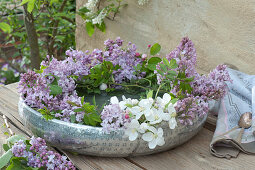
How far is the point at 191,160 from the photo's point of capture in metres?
0.94

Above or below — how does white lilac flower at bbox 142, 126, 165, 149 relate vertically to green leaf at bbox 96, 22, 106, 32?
above

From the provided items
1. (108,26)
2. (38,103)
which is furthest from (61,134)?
(108,26)

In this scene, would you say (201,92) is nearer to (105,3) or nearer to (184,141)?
Result: (184,141)

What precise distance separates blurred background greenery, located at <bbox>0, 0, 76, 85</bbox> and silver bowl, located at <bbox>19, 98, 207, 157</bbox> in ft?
3.97

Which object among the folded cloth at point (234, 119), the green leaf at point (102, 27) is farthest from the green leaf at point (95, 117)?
the green leaf at point (102, 27)

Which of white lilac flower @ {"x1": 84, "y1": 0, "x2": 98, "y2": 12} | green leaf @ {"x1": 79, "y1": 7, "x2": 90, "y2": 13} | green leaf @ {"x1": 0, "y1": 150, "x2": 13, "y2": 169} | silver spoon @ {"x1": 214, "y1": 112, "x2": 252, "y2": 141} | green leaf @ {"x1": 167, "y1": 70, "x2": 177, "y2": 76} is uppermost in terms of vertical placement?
green leaf @ {"x1": 167, "y1": 70, "x2": 177, "y2": 76}

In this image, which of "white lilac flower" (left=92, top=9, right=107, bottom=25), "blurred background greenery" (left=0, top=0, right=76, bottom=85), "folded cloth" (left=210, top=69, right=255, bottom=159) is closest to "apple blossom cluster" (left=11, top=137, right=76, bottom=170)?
"folded cloth" (left=210, top=69, right=255, bottom=159)

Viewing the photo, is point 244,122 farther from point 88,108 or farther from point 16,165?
point 16,165

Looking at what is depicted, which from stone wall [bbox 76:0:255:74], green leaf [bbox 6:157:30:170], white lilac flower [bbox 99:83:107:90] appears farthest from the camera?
stone wall [bbox 76:0:255:74]

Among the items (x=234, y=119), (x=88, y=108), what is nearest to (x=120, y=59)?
(x=88, y=108)

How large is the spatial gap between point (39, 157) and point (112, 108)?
0.74 ft

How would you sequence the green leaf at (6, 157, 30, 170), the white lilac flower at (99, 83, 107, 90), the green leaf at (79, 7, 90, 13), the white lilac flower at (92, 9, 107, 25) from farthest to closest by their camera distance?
the green leaf at (79, 7, 90, 13) < the white lilac flower at (92, 9, 107, 25) < the white lilac flower at (99, 83, 107, 90) < the green leaf at (6, 157, 30, 170)

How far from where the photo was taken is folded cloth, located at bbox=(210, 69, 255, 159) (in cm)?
98

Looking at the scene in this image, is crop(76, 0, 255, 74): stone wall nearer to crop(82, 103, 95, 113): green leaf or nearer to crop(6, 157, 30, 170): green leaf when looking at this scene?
crop(82, 103, 95, 113): green leaf
